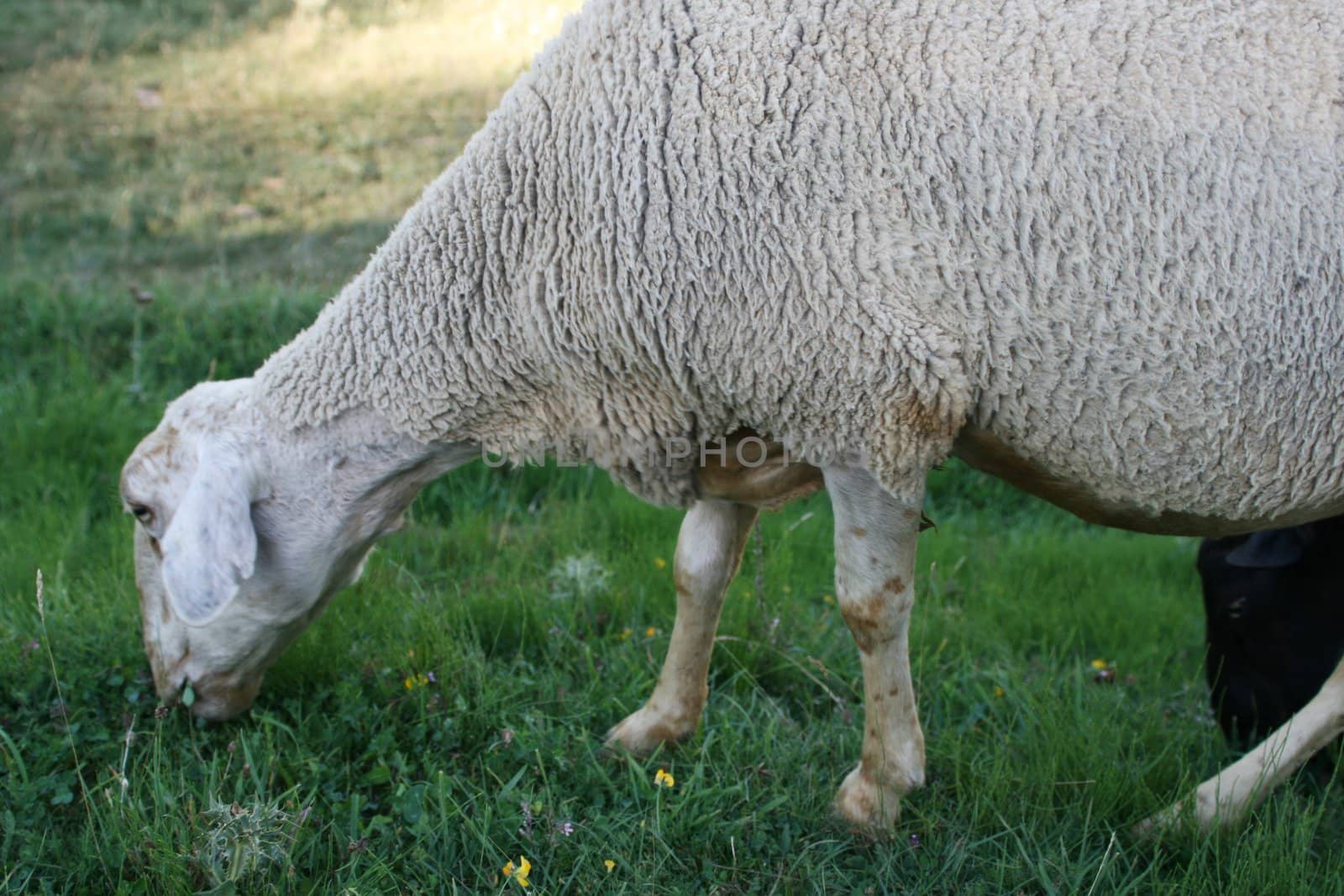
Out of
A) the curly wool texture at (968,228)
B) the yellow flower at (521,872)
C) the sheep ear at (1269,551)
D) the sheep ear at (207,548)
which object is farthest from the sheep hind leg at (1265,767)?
the sheep ear at (207,548)

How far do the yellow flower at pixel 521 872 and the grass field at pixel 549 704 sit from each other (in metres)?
0.05

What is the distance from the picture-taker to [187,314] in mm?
5234

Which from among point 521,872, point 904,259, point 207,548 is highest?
point 904,259

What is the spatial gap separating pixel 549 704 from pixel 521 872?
0.79 meters

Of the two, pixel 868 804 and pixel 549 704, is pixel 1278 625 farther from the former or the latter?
pixel 549 704

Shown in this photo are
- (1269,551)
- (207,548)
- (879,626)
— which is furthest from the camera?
(1269,551)

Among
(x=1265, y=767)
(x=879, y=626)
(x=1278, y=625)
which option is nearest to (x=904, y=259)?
(x=879, y=626)

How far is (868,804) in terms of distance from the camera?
2.74m

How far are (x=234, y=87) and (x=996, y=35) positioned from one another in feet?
22.7

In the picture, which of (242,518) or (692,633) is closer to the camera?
(242,518)

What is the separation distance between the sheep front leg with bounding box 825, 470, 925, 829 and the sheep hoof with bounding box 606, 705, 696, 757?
464 mm

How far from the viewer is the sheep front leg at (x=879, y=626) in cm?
257

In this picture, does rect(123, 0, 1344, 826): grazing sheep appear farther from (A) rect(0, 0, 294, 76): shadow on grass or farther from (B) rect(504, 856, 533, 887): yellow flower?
(A) rect(0, 0, 294, 76): shadow on grass

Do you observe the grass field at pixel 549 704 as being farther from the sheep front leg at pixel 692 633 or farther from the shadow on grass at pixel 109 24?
the shadow on grass at pixel 109 24
